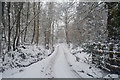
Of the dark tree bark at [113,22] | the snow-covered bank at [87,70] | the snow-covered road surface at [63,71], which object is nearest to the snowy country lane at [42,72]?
the snow-covered road surface at [63,71]

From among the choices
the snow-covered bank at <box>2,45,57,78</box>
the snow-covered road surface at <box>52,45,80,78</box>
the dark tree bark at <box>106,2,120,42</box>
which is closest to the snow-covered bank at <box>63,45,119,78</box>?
the snow-covered road surface at <box>52,45,80,78</box>

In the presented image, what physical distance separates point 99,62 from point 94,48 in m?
1.92

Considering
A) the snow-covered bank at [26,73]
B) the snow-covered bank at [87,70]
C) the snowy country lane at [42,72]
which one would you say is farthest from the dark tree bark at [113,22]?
the snow-covered bank at [26,73]

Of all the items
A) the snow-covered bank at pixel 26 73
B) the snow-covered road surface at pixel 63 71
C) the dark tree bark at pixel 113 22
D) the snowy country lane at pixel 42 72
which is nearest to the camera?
the dark tree bark at pixel 113 22

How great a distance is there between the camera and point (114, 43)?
1053cm

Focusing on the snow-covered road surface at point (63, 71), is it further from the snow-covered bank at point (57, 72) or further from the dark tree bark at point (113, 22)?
the dark tree bark at point (113, 22)

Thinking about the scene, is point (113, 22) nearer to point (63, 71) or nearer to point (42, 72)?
point (63, 71)

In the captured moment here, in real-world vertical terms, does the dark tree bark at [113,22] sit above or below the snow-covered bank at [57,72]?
above

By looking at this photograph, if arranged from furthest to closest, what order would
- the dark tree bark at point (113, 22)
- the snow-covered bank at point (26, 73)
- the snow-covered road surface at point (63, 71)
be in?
the snow-covered road surface at point (63, 71) < the snow-covered bank at point (26, 73) < the dark tree bark at point (113, 22)

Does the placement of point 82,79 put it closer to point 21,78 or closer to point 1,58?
point 21,78

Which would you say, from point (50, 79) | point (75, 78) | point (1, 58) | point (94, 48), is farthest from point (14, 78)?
point (94, 48)

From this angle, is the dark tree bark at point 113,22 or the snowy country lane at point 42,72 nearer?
the dark tree bark at point 113,22

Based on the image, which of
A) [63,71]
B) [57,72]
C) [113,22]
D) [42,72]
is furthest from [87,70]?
[113,22]

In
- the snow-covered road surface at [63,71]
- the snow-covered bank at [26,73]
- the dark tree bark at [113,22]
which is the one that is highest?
the dark tree bark at [113,22]
